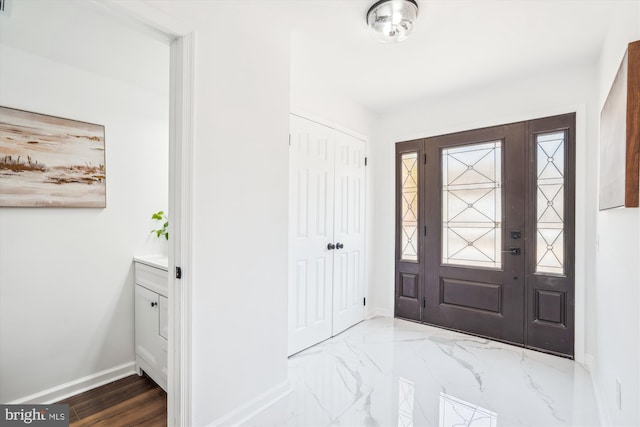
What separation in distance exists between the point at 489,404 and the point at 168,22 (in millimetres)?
2795

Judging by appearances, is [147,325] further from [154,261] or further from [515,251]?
[515,251]

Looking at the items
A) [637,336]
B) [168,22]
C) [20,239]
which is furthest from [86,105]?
[637,336]

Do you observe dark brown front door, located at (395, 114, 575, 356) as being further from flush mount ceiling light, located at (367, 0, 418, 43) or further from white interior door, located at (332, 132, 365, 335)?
flush mount ceiling light, located at (367, 0, 418, 43)

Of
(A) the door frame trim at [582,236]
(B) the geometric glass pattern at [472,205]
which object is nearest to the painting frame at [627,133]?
(A) the door frame trim at [582,236]

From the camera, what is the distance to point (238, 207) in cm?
176

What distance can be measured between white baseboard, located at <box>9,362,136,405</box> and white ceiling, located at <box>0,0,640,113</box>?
88.1 inches

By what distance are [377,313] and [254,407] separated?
2.22 m

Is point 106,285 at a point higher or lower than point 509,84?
lower

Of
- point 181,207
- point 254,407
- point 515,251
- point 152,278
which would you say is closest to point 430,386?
point 254,407

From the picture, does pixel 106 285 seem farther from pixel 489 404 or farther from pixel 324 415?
pixel 489 404

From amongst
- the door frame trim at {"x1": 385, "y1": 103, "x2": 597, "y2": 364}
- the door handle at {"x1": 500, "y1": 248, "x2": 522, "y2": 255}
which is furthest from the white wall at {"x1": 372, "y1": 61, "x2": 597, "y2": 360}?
the door handle at {"x1": 500, "y1": 248, "x2": 522, "y2": 255}

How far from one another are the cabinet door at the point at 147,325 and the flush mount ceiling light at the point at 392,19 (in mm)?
2337

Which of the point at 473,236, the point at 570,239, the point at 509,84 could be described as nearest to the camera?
the point at 570,239

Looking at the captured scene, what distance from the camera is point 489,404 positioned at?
197cm
